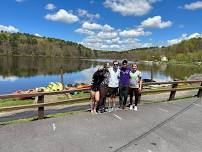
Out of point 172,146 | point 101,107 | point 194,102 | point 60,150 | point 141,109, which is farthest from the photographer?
point 194,102

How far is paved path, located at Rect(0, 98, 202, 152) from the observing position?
731cm

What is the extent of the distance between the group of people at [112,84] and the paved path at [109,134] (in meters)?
0.63

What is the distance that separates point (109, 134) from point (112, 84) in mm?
3516

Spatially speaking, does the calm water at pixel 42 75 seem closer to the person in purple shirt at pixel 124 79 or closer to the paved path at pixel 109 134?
the person in purple shirt at pixel 124 79

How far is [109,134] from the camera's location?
27.7ft

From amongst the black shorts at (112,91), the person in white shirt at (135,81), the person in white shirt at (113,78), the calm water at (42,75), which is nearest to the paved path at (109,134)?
the black shorts at (112,91)

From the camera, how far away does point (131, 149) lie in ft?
23.7

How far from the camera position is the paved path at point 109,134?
24.0 ft

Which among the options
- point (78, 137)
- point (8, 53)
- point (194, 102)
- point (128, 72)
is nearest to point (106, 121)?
point (78, 137)

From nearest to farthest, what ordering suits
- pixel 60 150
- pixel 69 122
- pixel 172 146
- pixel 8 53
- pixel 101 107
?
1. pixel 60 150
2. pixel 172 146
3. pixel 69 122
4. pixel 101 107
5. pixel 8 53

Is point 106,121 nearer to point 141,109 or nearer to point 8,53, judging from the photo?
point 141,109

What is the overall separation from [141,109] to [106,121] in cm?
306

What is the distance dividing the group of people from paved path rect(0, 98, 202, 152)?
0.63 m

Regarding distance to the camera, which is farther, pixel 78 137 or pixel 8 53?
pixel 8 53
